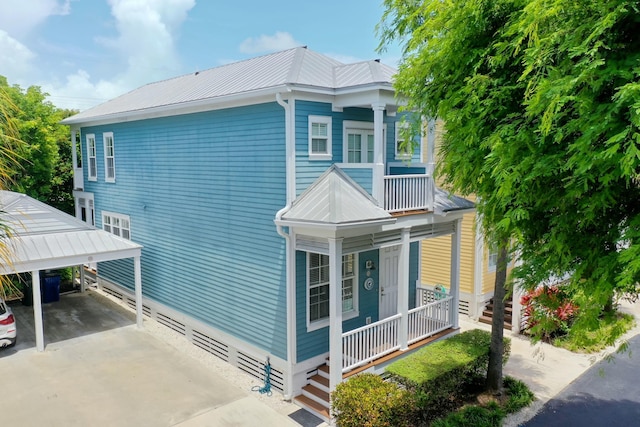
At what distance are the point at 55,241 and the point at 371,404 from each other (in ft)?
34.5

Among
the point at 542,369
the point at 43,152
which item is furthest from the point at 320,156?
the point at 43,152

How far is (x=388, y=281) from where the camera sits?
12.1m

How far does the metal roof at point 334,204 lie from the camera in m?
8.66

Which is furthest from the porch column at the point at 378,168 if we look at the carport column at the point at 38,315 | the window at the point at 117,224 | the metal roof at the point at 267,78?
the window at the point at 117,224

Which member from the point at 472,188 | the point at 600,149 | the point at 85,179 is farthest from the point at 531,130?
the point at 85,179

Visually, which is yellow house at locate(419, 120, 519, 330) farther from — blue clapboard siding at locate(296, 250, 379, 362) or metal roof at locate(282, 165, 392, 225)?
metal roof at locate(282, 165, 392, 225)

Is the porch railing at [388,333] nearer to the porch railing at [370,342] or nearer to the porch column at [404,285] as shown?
the porch railing at [370,342]

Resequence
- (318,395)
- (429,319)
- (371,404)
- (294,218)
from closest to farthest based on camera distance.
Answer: (371,404) → (294,218) → (318,395) → (429,319)

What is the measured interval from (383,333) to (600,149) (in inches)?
273

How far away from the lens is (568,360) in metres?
11.7

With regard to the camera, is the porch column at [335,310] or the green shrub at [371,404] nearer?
the green shrub at [371,404]

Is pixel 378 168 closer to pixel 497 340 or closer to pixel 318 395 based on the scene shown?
pixel 497 340

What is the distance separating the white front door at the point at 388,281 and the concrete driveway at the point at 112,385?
4.25m

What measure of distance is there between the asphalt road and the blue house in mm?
2936
